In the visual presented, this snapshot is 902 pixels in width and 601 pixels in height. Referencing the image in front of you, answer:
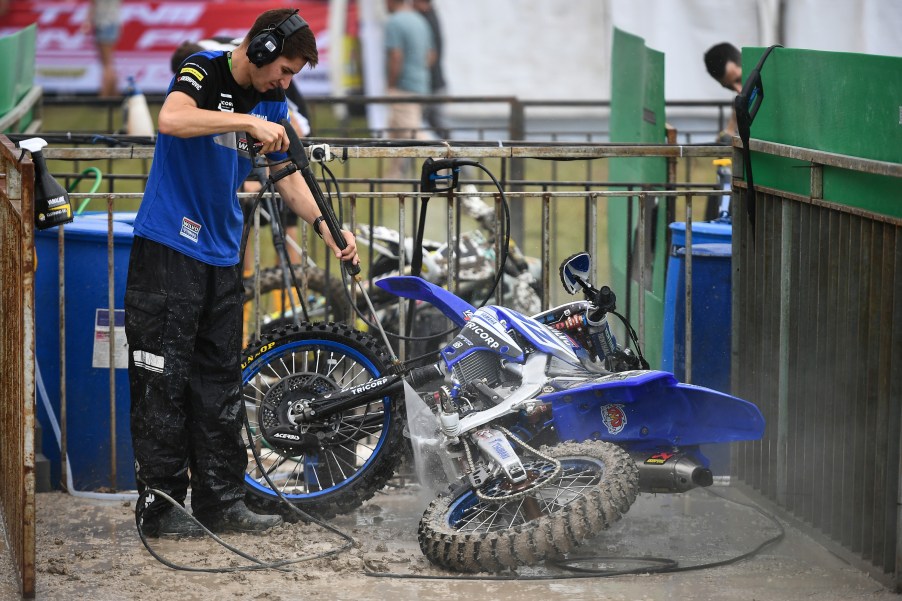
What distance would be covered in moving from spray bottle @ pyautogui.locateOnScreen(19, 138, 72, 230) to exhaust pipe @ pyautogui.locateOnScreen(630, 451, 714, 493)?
2376mm

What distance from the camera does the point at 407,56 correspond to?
57.8 feet

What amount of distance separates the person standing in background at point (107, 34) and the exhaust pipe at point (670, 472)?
14.9 m

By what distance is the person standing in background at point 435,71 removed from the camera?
1725cm

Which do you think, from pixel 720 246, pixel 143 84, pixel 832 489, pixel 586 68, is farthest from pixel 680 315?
pixel 143 84

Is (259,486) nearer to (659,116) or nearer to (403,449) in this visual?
(403,449)

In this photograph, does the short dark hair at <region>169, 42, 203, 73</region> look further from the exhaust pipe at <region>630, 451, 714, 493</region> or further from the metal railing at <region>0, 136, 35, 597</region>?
the exhaust pipe at <region>630, 451, 714, 493</region>

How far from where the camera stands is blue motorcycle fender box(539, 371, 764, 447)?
16.2ft

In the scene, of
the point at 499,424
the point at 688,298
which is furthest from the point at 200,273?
the point at 688,298

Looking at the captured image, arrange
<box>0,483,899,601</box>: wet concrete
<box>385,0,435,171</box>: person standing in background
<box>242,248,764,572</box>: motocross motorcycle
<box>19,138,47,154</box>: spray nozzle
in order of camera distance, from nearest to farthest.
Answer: <box>19,138,47,154</box>: spray nozzle < <box>0,483,899,601</box>: wet concrete < <box>242,248,764,572</box>: motocross motorcycle < <box>385,0,435,171</box>: person standing in background

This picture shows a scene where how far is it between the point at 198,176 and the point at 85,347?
128 cm

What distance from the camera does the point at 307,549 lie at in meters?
5.04

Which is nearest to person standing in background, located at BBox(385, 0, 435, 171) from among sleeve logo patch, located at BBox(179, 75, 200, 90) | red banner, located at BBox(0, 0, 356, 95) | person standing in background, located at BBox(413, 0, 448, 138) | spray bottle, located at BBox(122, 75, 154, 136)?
person standing in background, located at BBox(413, 0, 448, 138)

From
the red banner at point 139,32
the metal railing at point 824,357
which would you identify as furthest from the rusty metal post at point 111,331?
the red banner at point 139,32

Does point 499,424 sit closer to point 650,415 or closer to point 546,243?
point 650,415
